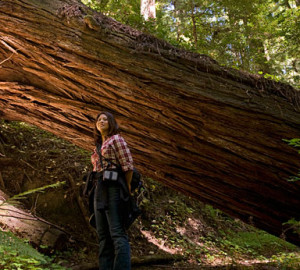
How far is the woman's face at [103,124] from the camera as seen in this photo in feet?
9.88

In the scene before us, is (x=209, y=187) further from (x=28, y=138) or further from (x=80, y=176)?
(x=28, y=138)

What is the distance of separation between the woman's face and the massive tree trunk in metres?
0.70

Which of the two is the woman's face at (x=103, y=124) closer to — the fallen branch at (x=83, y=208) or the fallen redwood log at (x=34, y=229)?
the fallen redwood log at (x=34, y=229)

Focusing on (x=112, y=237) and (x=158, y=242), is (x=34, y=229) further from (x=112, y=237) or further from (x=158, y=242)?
(x=158, y=242)

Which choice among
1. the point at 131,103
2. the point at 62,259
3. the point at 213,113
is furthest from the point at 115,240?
the point at 213,113

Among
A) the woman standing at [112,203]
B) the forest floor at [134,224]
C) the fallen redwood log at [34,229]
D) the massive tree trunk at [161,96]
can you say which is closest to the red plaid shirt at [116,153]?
the woman standing at [112,203]

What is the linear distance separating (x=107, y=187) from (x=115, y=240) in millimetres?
544

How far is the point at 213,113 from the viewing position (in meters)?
3.57

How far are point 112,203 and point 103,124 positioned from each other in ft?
3.06

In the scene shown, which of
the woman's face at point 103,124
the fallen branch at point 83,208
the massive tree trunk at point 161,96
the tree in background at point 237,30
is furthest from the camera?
the tree in background at point 237,30

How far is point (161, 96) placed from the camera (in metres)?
3.52

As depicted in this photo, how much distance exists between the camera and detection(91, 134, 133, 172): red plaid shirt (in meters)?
2.75

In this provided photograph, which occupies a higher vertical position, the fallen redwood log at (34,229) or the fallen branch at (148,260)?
the fallen redwood log at (34,229)

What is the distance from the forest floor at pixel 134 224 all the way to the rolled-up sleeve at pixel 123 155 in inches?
52.3
